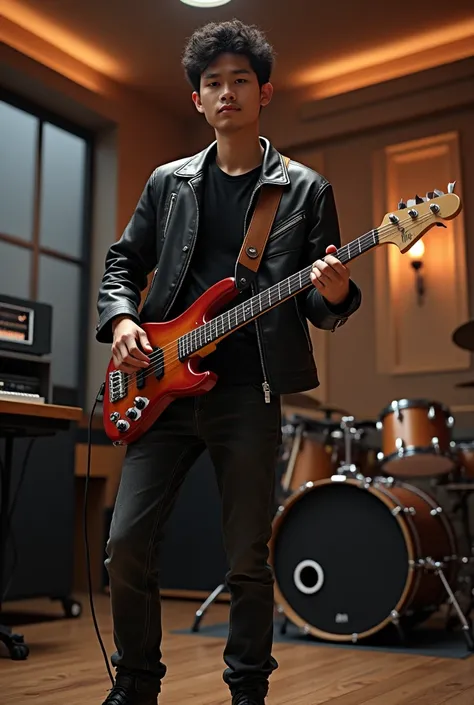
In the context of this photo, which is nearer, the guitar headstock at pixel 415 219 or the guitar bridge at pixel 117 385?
the guitar headstock at pixel 415 219

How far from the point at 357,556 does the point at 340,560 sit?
2.8 inches

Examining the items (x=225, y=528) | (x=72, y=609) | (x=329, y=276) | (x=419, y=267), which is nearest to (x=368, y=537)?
(x=72, y=609)

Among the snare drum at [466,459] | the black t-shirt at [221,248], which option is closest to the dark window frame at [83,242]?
the snare drum at [466,459]

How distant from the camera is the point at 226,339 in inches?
64.2

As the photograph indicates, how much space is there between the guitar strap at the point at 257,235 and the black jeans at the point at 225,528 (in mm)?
223

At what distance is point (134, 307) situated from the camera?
1.67 metres

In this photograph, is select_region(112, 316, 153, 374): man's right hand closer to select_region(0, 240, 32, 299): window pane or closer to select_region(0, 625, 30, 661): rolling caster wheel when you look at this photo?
select_region(0, 625, 30, 661): rolling caster wheel

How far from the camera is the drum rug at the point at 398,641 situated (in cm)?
279

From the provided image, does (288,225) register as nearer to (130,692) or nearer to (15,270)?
(130,692)

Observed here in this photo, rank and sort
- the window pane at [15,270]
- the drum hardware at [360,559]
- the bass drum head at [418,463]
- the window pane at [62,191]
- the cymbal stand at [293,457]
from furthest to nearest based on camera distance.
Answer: the window pane at [62,191]
the window pane at [15,270]
the cymbal stand at [293,457]
the bass drum head at [418,463]
the drum hardware at [360,559]

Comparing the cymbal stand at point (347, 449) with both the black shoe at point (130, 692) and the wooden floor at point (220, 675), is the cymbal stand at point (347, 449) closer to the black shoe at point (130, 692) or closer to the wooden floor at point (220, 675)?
the wooden floor at point (220, 675)

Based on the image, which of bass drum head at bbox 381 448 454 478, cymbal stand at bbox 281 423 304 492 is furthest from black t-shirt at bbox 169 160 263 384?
cymbal stand at bbox 281 423 304 492

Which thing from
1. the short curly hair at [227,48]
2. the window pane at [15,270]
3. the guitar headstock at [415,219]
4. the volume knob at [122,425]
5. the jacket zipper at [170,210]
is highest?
the window pane at [15,270]

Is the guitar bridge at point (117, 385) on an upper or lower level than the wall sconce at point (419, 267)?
lower
